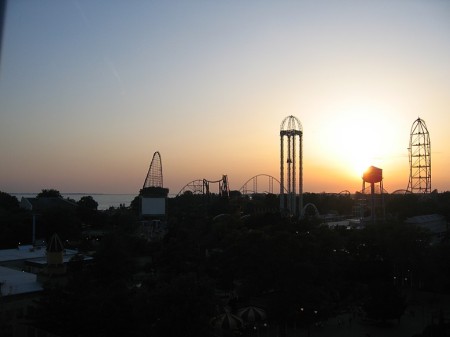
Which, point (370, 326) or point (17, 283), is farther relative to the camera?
point (370, 326)

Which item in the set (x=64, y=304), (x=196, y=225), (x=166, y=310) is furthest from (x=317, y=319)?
(x=196, y=225)

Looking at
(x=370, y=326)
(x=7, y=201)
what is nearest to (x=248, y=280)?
(x=370, y=326)

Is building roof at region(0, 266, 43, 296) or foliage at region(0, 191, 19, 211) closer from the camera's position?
building roof at region(0, 266, 43, 296)

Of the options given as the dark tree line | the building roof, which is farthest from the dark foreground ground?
the building roof

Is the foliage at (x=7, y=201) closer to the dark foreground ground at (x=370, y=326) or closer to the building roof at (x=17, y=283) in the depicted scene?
the building roof at (x=17, y=283)

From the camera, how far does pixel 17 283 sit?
8.86 meters

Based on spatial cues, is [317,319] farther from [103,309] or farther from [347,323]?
[103,309]

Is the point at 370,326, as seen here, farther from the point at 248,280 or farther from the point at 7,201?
the point at 7,201

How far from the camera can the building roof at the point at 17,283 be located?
26.7ft

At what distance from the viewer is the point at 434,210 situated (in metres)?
28.7

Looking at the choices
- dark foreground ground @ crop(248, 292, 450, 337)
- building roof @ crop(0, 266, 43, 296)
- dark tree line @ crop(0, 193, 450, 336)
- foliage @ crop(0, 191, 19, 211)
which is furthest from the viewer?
foliage @ crop(0, 191, 19, 211)

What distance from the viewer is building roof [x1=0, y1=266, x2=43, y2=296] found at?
26.7 ft

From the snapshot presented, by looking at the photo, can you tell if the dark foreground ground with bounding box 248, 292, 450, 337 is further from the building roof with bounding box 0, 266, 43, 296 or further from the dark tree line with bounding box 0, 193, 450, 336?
the building roof with bounding box 0, 266, 43, 296

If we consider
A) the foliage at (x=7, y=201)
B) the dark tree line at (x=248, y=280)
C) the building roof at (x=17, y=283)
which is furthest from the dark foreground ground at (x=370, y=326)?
the foliage at (x=7, y=201)
